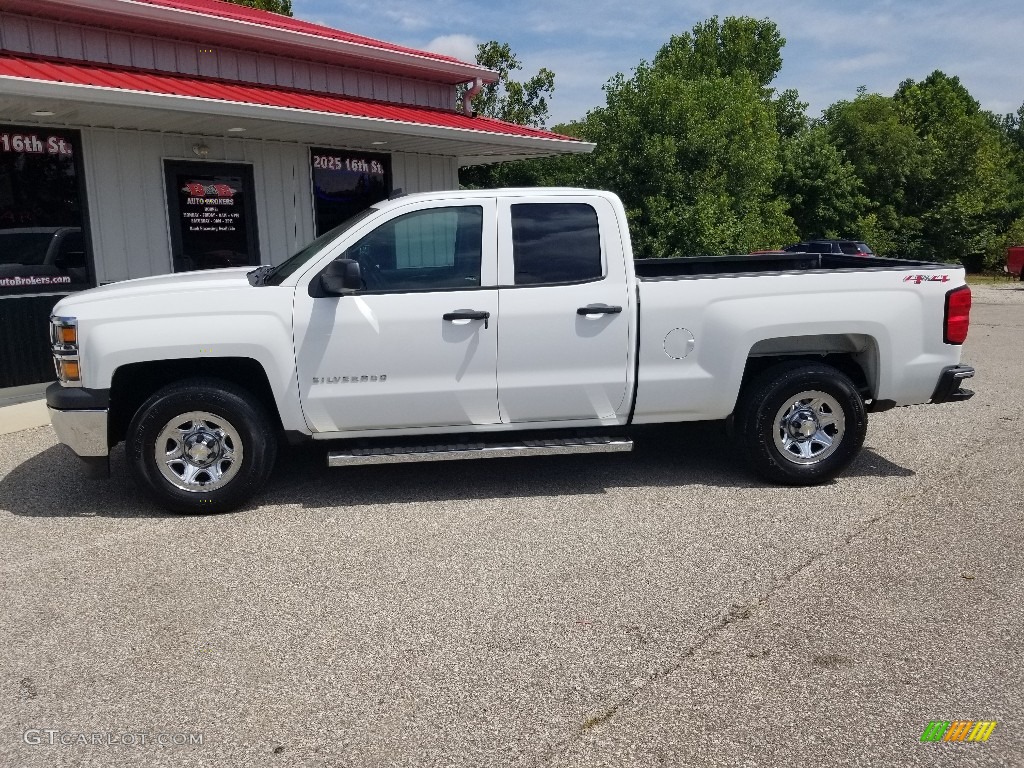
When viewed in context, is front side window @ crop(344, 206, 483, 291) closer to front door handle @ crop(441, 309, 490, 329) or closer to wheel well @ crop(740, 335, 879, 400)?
front door handle @ crop(441, 309, 490, 329)

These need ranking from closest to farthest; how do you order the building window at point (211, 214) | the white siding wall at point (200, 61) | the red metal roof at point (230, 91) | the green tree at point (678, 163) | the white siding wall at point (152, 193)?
the red metal roof at point (230, 91) → the white siding wall at point (200, 61) → the white siding wall at point (152, 193) → the building window at point (211, 214) → the green tree at point (678, 163)

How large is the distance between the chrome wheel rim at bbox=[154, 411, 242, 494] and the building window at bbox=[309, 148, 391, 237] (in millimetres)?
6471

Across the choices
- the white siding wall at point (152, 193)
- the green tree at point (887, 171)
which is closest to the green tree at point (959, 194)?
the green tree at point (887, 171)

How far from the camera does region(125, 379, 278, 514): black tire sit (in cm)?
520

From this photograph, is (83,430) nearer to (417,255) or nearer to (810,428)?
(417,255)

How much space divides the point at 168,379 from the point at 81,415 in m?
0.59

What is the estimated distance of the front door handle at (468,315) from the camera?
17.4 feet

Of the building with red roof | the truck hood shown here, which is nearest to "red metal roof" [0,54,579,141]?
the building with red roof

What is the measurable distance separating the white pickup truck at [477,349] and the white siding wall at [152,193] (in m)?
4.41

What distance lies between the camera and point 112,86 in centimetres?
797

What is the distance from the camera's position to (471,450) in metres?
5.38

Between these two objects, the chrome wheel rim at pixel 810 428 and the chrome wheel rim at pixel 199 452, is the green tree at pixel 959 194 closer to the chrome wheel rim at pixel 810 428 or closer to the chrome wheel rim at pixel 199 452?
the chrome wheel rim at pixel 810 428

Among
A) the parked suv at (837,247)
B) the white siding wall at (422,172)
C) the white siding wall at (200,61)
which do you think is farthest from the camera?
the parked suv at (837,247)

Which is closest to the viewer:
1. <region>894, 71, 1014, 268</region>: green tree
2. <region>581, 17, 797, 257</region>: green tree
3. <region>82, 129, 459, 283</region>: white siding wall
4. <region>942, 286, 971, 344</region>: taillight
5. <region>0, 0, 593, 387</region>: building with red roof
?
<region>942, 286, 971, 344</region>: taillight
